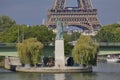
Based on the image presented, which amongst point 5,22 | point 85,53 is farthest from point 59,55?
point 5,22

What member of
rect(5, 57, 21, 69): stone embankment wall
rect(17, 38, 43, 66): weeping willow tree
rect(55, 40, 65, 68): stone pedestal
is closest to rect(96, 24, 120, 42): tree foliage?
rect(5, 57, 21, 69): stone embankment wall

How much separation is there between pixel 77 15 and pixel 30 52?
100808mm

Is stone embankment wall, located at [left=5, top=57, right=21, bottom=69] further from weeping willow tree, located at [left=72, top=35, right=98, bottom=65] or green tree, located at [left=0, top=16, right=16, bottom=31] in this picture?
green tree, located at [left=0, top=16, right=16, bottom=31]

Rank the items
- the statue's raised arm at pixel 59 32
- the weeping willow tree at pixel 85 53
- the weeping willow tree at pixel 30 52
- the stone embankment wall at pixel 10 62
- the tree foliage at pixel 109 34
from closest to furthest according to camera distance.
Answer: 1. the weeping willow tree at pixel 85 53
2. the weeping willow tree at pixel 30 52
3. the statue's raised arm at pixel 59 32
4. the stone embankment wall at pixel 10 62
5. the tree foliage at pixel 109 34

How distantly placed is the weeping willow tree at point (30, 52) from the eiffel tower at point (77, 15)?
292ft

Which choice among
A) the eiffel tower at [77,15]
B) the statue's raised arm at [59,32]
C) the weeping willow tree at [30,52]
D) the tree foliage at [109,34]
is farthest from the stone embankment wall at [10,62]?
the eiffel tower at [77,15]

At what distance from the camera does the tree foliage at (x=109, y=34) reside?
484ft

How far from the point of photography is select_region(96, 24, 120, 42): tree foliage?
14760cm

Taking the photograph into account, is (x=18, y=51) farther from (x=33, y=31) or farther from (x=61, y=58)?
(x=33, y=31)

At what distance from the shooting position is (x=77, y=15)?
621 ft

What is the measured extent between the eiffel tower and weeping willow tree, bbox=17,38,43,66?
88891 mm

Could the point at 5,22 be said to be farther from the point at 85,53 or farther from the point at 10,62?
the point at 85,53

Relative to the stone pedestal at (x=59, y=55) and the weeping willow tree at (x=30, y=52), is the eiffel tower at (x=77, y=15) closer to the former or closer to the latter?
the weeping willow tree at (x=30, y=52)

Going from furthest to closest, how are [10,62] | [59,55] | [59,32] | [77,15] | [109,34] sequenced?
[77,15] < [109,34] < [10,62] < [59,32] < [59,55]
